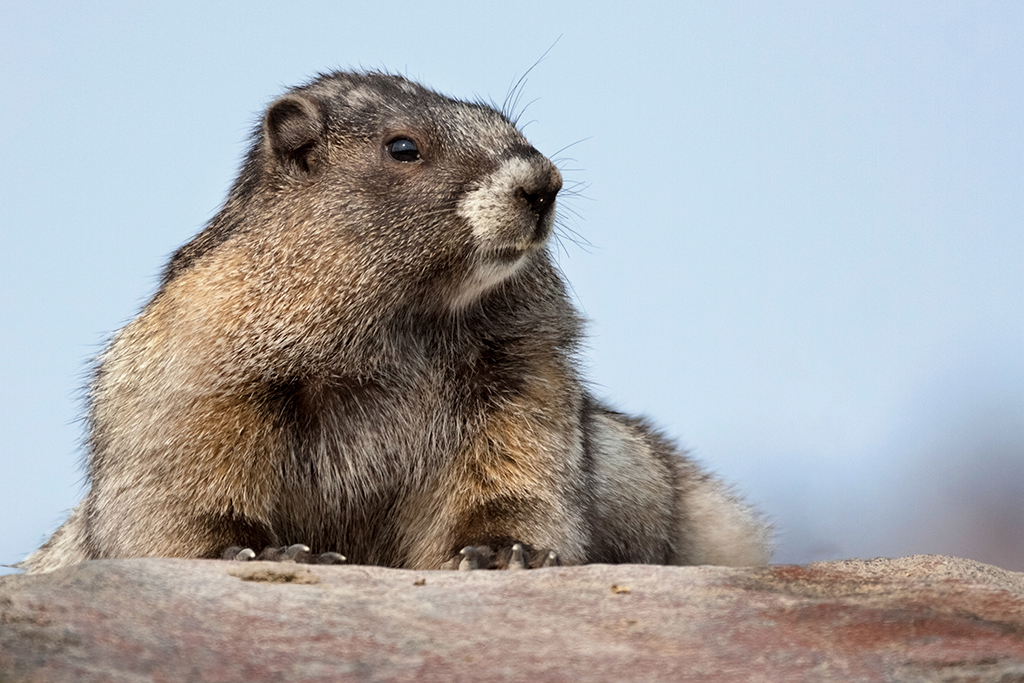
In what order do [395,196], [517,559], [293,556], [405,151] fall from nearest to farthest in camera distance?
[293,556] → [517,559] → [395,196] → [405,151]

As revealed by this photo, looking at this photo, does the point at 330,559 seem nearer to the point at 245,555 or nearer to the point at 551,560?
the point at 245,555

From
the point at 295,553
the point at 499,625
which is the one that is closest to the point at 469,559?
the point at 295,553

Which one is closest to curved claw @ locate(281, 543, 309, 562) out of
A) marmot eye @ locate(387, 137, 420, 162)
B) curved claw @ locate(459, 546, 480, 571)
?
curved claw @ locate(459, 546, 480, 571)

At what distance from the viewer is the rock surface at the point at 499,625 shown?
3.87 meters

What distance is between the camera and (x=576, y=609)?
14.9 ft

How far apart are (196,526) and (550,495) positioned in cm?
197

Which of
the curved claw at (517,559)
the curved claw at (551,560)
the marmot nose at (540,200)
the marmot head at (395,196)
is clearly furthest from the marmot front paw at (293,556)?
the marmot nose at (540,200)

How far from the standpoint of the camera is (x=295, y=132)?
7234 millimetres

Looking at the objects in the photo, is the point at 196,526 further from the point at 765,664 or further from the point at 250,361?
the point at 765,664

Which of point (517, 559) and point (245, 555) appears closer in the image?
point (245, 555)

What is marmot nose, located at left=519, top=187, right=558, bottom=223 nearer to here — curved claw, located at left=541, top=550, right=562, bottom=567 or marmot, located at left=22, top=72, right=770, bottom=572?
marmot, located at left=22, top=72, right=770, bottom=572

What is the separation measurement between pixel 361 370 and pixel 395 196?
41.5 inches

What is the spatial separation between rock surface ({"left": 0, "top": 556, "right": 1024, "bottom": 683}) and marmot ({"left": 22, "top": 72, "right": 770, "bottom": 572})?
4.65ft

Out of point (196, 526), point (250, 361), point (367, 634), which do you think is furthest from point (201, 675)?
point (250, 361)
